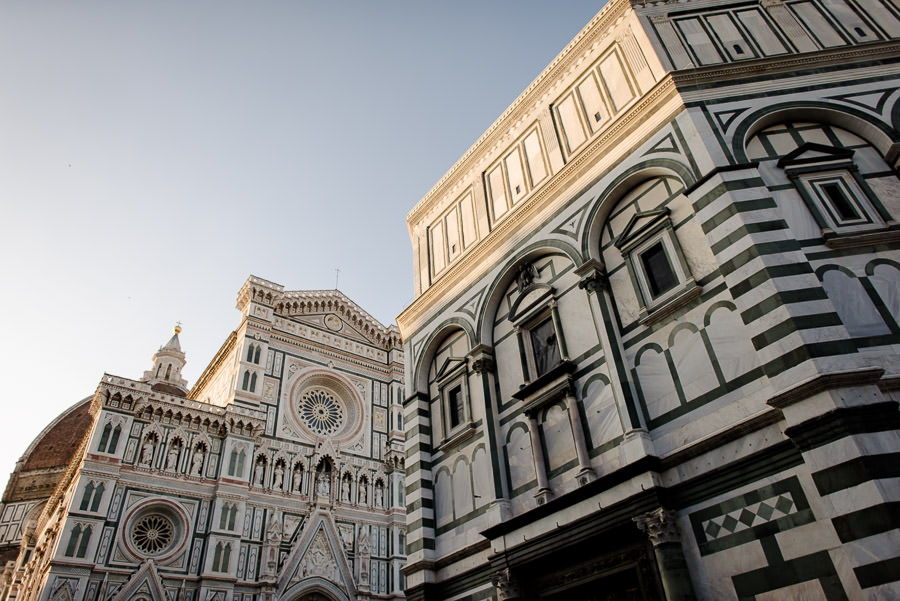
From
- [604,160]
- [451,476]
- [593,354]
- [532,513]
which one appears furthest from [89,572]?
[604,160]

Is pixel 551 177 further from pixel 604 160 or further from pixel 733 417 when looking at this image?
pixel 733 417

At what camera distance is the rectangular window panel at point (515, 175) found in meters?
13.1

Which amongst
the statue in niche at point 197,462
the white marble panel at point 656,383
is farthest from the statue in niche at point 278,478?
the white marble panel at point 656,383

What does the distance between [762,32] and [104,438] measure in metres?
25.7

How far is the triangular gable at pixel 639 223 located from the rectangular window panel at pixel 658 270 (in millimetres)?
366

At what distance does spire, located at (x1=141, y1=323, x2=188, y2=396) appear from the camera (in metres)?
49.8

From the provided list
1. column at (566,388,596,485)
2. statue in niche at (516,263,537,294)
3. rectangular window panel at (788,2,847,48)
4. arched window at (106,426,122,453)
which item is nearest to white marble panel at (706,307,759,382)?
column at (566,388,596,485)

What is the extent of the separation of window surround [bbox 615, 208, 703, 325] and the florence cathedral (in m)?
0.04

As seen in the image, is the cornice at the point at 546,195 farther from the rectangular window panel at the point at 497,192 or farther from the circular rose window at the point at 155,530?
the circular rose window at the point at 155,530

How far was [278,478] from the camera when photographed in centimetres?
2750

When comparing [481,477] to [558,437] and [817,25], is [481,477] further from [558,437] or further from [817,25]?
[817,25]

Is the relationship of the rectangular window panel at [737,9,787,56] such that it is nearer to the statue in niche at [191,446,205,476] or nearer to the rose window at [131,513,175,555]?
the statue in niche at [191,446,205,476]

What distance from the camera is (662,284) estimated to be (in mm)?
9234

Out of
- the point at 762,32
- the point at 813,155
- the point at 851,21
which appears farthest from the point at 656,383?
the point at 851,21
